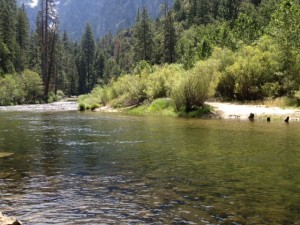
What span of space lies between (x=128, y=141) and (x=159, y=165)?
625cm

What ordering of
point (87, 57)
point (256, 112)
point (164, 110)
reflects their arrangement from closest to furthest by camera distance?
point (256, 112) < point (164, 110) < point (87, 57)

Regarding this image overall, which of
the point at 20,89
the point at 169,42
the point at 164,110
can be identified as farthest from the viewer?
the point at 169,42

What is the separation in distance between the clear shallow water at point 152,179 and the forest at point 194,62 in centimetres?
1851

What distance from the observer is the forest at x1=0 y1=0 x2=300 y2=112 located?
39062mm

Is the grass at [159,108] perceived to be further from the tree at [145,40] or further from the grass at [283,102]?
the tree at [145,40]

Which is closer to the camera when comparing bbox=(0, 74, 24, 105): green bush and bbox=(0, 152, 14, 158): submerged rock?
bbox=(0, 152, 14, 158): submerged rock

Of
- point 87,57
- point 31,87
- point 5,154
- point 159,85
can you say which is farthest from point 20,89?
point 87,57

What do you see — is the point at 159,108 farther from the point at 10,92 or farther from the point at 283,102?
the point at 10,92

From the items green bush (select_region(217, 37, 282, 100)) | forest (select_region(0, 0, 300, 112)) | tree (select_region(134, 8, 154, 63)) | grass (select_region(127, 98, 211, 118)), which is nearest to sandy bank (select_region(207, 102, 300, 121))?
grass (select_region(127, 98, 211, 118))

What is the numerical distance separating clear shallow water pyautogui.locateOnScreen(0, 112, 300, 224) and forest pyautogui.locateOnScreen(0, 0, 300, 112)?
18.5 m

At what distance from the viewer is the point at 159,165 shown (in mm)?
13727

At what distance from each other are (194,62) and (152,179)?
4654 cm

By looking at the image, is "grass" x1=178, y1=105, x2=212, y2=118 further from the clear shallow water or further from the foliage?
the foliage

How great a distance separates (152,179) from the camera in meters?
11.6
